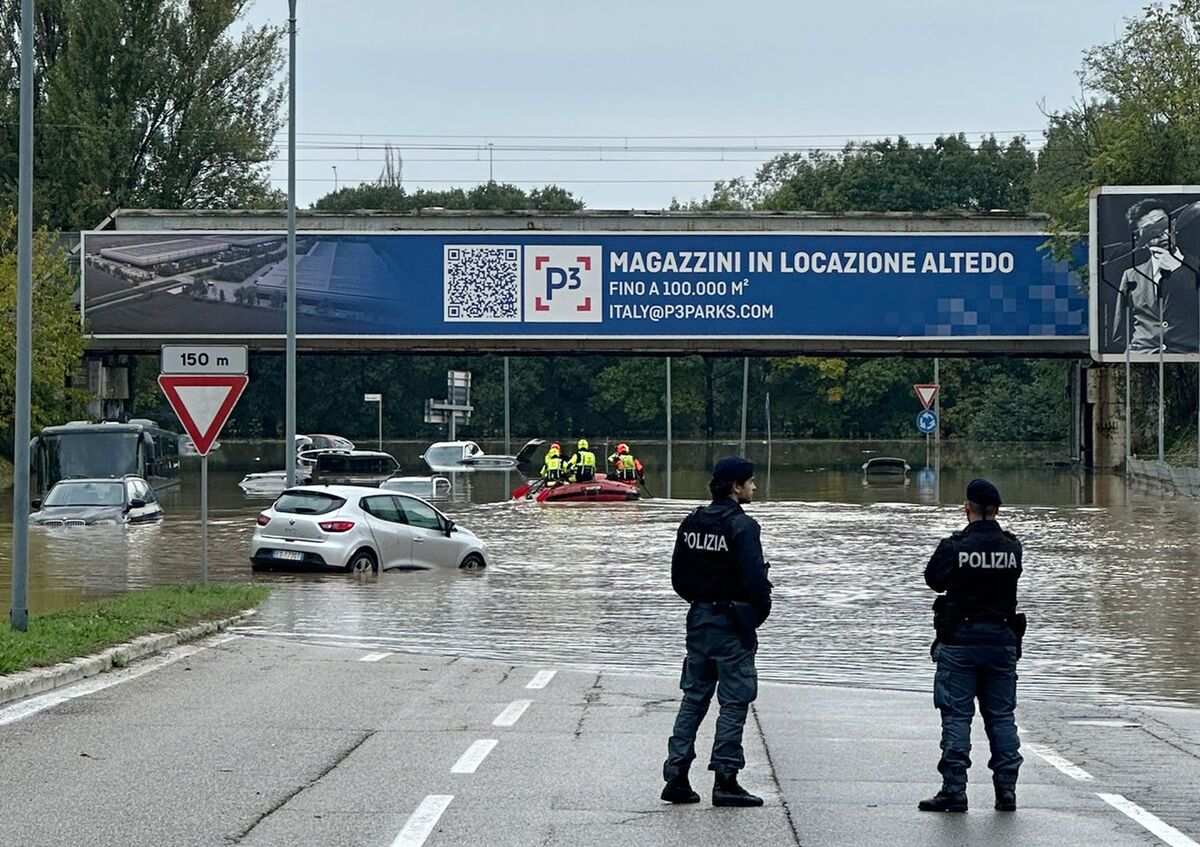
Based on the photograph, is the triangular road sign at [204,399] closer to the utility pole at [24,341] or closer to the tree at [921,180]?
the utility pole at [24,341]

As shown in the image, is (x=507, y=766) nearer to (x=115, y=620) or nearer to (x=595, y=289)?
(x=115, y=620)

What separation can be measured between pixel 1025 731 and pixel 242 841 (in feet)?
20.4

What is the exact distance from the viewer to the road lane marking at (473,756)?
10.1 meters

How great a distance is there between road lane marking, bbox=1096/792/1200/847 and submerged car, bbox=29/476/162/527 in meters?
30.6

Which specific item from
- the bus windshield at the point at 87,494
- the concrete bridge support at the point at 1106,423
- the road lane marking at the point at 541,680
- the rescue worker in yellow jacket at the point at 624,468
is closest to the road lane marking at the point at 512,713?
the road lane marking at the point at 541,680

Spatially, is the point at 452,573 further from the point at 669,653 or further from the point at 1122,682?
the point at 1122,682

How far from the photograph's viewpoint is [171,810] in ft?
28.6

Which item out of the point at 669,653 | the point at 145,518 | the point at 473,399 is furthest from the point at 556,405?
the point at 669,653

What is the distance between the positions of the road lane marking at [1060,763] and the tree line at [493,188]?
153 ft

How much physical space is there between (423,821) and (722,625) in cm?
183

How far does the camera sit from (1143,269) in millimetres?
54344

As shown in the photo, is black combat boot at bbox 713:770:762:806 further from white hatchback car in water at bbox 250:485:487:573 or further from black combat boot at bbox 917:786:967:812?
white hatchback car in water at bbox 250:485:487:573

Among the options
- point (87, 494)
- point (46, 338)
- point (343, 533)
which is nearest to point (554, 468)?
point (87, 494)

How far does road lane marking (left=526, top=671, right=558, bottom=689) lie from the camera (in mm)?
14554
